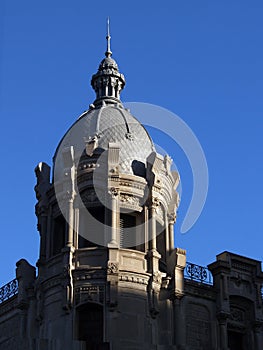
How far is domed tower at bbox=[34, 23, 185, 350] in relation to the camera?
51531mm

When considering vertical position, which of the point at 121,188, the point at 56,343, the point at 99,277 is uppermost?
the point at 121,188

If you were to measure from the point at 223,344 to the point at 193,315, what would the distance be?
2.44 metres

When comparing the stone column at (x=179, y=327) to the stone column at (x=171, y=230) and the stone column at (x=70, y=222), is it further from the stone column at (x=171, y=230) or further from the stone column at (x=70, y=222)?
the stone column at (x=70, y=222)

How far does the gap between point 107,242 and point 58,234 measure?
4.80 meters

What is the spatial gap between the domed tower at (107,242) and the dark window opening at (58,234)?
0.07 meters

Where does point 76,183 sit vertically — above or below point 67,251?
above

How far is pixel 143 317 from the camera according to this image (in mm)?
51812

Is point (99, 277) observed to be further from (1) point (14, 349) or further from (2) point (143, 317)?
(1) point (14, 349)

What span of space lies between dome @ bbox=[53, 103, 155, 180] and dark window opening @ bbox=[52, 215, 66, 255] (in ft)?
8.65

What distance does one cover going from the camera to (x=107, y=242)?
5309 centimetres

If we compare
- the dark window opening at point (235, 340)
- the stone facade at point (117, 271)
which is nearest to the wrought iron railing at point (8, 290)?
the stone facade at point (117, 271)

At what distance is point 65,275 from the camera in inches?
2053

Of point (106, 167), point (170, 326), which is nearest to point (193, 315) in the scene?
point (170, 326)

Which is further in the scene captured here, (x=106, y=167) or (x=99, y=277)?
(x=106, y=167)
